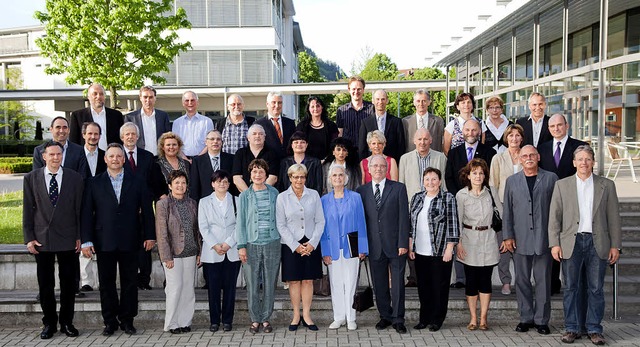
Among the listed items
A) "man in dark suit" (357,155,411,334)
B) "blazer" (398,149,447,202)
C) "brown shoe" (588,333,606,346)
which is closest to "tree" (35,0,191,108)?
"blazer" (398,149,447,202)

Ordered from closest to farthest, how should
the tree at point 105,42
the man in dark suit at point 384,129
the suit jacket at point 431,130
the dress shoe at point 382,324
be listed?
the dress shoe at point 382,324 → the man in dark suit at point 384,129 → the suit jacket at point 431,130 → the tree at point 105,42

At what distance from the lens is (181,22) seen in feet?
88.3

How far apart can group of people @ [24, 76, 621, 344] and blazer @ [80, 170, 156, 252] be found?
12 mm

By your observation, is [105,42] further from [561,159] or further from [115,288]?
[561,159]

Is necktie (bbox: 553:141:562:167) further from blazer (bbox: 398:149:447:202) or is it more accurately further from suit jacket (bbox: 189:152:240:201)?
suit jacket (bbox: 189:152:240:201)

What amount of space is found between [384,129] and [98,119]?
3.71m

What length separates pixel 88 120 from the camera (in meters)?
7.76

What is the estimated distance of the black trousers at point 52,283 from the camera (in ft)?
21.6

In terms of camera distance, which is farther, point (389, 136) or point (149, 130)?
point (149, 130)

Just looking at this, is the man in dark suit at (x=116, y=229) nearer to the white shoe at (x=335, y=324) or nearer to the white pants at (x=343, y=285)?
the white pants at (x=343, y=285)

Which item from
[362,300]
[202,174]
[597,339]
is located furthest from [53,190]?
[597,339]

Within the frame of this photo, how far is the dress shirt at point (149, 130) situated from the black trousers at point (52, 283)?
1.89 m

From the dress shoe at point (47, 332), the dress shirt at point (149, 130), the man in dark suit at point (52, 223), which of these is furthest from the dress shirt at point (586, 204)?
the dress shoe at point (47, 332)

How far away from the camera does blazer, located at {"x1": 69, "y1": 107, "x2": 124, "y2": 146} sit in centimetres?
776
